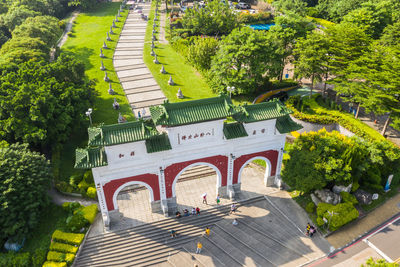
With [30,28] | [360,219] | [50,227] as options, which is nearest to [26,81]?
[50,227]

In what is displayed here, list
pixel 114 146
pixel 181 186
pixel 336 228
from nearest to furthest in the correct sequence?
1. pixel 114 146
2. pixel 336 228
3. pixel 181 186

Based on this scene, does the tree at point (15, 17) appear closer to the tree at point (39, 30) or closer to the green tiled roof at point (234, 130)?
the tree at point (39, 30)

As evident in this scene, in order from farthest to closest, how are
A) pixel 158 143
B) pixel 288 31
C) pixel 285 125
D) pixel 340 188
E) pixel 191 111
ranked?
pixel 288 31 < pixel 340 188 < pixel 285 125 < pixel 158 143 < pixel 191 111

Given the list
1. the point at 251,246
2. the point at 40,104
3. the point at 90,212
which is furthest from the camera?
the point at 40,104

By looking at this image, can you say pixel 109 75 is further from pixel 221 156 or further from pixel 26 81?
pixel 221 156

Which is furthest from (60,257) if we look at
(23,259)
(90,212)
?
(90,212)

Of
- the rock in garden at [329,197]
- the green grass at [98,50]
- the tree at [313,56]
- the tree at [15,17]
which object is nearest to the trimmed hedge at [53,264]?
the green grass at [98,50]

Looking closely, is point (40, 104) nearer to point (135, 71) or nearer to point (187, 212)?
point (187, 212)
